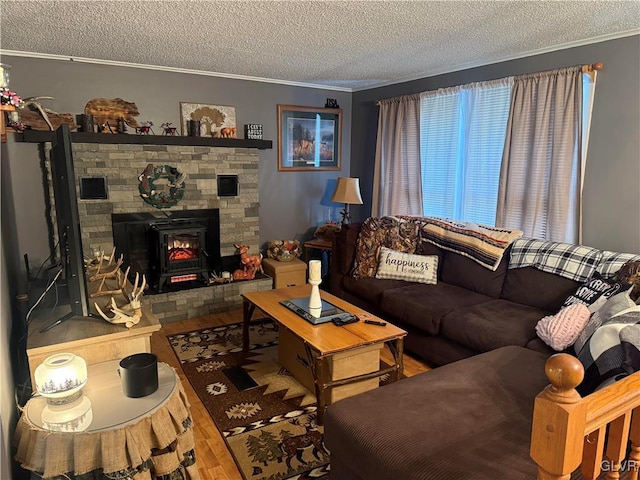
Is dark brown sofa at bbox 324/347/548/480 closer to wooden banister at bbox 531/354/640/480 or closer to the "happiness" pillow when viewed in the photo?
wooden banister at bbox 531/354/640/480

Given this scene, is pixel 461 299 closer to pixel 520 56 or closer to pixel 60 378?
pixel 520 56

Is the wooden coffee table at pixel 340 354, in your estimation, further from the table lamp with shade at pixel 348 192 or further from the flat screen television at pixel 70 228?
the table lamp with shade at pixel 348 192

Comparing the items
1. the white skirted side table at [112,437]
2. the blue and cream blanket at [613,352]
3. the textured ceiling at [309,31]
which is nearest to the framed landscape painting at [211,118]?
the textured ceiling at [309,31]

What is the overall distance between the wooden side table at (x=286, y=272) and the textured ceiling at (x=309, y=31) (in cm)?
198

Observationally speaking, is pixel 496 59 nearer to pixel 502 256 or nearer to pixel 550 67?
pixel 550 67

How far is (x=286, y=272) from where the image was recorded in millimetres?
Answer: 4668

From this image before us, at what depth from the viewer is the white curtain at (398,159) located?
457 cm

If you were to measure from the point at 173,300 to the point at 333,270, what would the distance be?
4.91 ft

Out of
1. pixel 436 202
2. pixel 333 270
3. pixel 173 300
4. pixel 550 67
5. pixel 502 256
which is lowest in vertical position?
pixel 173 300

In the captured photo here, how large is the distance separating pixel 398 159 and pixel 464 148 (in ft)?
2.57

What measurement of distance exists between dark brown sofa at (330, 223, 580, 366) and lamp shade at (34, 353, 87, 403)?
2.22 metres

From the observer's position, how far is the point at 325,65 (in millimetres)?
4051

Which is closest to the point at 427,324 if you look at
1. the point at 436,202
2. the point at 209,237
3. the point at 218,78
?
the point at 436,202

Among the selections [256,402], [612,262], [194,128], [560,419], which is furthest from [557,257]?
[194,128]
